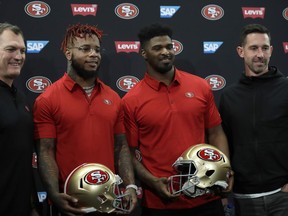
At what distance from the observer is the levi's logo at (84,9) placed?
A: 3.39 metres

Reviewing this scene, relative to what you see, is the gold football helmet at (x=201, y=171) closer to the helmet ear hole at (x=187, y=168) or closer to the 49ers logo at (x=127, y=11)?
the helmet ear hole at (x=187, y=168)

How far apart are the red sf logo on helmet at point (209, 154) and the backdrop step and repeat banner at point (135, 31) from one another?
128cm

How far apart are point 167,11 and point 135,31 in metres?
0.33

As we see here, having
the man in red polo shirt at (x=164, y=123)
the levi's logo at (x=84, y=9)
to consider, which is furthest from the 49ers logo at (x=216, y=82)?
the levi's logo at (x=84, y=9)

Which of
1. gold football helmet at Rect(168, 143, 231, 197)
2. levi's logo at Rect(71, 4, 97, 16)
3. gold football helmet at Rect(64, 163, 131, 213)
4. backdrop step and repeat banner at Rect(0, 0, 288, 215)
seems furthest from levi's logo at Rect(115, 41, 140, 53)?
gold football helmet at Rect(64, 163, 131, 213)

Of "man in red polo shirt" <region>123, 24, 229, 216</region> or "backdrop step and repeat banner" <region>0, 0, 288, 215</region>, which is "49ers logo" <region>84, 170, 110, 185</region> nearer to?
"man in red polo shirt" <region>123, 24, 229, 216</region>

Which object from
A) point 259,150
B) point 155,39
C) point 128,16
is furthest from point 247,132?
point 128,16

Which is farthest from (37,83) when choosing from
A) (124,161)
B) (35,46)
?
(124,161)

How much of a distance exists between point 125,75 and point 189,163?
1.34 metres

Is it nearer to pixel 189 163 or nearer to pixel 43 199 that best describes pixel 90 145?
pixel 189 163

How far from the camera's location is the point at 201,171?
88.7 inches

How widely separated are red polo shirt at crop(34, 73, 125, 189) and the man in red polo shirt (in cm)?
27

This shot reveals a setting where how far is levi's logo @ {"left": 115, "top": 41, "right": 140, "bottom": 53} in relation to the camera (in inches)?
135

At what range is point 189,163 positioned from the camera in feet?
7.60
